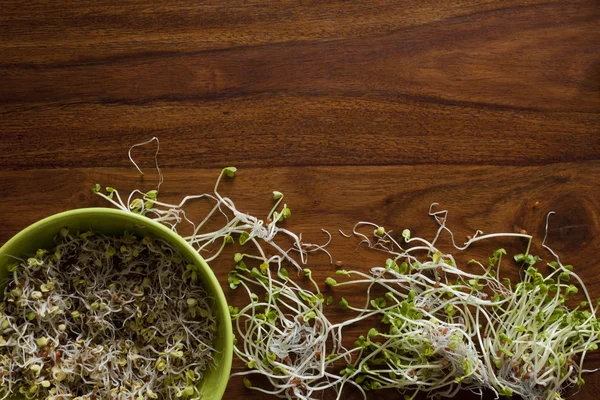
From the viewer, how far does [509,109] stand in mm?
1486

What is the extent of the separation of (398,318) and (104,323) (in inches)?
23.5

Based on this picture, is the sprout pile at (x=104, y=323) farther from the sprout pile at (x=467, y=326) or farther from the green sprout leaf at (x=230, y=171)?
the sprout pile at (x=467, y=326)

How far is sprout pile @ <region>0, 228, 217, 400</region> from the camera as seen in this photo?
1.25 m

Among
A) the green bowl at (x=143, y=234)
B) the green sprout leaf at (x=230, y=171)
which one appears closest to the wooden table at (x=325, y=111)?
the green sprout leaf at (x=230, y=171)

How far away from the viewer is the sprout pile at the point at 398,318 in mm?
1384

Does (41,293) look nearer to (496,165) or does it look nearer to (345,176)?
(345,176)

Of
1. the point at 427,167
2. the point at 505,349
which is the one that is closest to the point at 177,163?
the point at 427,167

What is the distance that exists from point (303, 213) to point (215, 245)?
0.20 meters

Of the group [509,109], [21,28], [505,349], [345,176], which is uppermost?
[21,28]

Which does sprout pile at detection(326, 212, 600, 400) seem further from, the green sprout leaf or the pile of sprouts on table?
the green sprout leaf

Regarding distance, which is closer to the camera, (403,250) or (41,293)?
(41,293)

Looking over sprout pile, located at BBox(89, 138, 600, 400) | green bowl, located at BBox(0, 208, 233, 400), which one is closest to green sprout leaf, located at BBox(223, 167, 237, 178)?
sprout pile, located at BBox(89, 138, 600, 400)

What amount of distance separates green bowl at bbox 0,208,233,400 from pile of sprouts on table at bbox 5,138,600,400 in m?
0.10

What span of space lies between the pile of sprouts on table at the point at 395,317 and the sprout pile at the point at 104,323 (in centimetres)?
11
